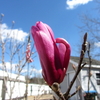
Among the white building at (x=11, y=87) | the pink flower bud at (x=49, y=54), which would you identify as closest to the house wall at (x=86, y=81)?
the white building at (x=11, y=87)

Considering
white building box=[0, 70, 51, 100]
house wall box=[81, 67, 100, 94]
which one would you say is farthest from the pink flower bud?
house wall box=[81, 67, 100, 94]

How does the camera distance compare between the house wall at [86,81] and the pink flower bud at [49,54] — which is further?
the house wall at [86,81]

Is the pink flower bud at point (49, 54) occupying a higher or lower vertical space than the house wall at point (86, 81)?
higher

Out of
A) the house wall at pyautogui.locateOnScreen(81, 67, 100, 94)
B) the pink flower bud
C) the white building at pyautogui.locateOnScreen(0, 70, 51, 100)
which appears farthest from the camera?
the house wall at pyautogui.locateOnScreen(81, 67, 100, 94)

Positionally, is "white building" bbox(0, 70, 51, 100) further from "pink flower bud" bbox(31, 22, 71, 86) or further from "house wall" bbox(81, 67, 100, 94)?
"house wall" bbox(81, 67, 100, 94)

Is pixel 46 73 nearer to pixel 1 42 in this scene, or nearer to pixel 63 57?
pixel 63 57

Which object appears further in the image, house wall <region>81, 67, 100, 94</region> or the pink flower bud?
house wall <region>81, 67, 100, 94</region>

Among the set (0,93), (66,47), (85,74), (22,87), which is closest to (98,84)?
(85,74)

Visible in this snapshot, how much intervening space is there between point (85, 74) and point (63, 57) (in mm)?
9996

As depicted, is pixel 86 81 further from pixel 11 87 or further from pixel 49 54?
pixel 49 54

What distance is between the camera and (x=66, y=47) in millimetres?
567

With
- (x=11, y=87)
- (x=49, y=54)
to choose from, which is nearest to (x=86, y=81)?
(x=11, y=87)

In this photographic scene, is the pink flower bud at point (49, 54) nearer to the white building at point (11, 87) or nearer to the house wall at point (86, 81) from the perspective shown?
the white building at point (11, 87)

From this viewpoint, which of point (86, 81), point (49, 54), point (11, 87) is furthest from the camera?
point (86, 81)
